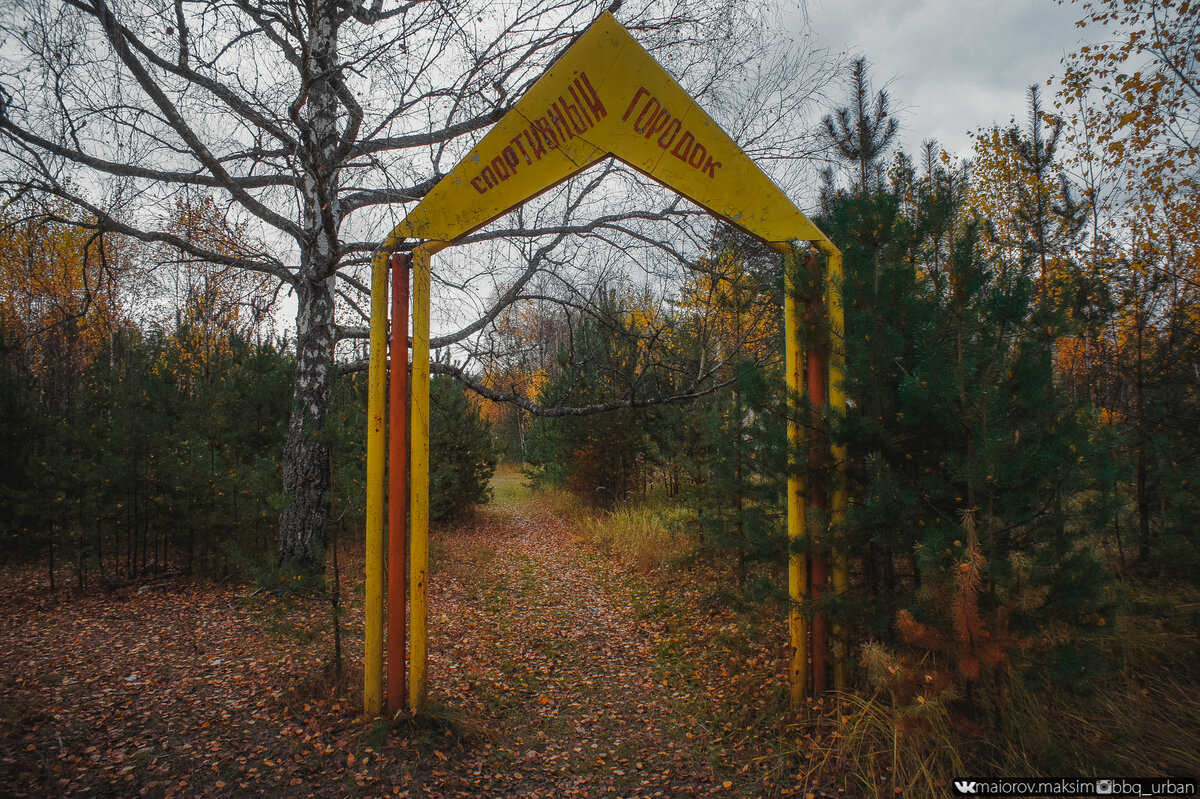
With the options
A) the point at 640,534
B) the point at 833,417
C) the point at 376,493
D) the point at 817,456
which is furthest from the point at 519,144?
the point at 640,534

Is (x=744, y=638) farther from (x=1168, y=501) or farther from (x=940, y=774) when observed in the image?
(x=1168, y=501)

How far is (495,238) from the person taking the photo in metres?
6.18

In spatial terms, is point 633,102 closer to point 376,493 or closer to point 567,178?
point 567,178

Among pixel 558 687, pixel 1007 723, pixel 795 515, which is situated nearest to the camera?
pixel 1007 723

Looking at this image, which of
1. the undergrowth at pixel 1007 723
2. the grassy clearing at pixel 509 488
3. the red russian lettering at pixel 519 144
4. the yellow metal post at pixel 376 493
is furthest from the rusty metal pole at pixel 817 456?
the grassy clearing at pixel 509 488

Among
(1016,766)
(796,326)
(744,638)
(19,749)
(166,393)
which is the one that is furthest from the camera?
(166,393)

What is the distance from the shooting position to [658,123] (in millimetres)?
3117

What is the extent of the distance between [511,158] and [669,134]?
3.06 ft

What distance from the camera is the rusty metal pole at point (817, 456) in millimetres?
3238

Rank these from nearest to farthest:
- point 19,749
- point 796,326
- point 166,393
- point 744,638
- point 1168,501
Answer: point 19,749 → point 796,326 → point 1168,501 → point 744,638 → point 166,393

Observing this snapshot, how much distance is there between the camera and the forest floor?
111 inches

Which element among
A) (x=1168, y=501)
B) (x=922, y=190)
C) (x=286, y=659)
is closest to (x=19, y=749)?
(x=286, y=659)

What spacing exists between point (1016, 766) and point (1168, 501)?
306 cm

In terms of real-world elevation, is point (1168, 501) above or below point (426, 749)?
above
